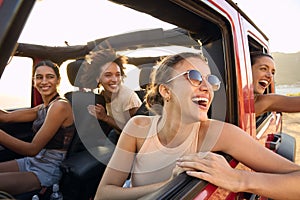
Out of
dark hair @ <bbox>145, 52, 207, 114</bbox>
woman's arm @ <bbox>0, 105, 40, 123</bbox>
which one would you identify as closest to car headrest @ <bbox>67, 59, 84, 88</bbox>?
woman's arm @ <bbox>0, 105, 40, 123</bbox>

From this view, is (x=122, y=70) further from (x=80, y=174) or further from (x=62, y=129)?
(x=80, y=174)

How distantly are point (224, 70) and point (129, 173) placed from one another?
2.65 ft

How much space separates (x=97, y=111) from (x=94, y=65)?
1.79ft

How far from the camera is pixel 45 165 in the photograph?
257 cm

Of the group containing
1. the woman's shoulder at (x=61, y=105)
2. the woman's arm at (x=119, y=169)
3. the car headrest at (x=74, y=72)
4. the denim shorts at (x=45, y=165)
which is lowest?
the denim shorts at (x=45, y=165)

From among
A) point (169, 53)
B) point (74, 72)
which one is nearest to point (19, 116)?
point (74, 72)

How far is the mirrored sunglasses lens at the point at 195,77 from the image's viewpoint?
1.56 meters

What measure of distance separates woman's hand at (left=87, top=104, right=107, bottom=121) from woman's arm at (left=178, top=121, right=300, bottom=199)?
1585mm

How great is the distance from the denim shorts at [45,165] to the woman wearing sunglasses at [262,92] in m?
1.77

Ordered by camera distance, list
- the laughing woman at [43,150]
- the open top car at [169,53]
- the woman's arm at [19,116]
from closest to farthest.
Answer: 1. the open top car at [169,53]
2. the laughing woman at [43,150]
3. the woman's arm at [19,116]

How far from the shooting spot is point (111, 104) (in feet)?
10.2

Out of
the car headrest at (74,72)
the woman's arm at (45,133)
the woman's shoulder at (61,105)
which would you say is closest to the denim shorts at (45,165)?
the woman's arm at (45,133)

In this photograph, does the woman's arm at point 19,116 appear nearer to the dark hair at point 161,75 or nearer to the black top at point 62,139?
the black top at point 62,139

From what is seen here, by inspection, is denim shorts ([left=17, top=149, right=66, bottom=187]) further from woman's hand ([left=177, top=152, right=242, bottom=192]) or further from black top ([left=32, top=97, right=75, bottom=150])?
woman's hand ([left=177, top=152, right=242, bottom=192])
